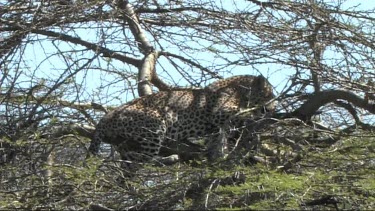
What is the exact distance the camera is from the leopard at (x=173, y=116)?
10289 millimetres

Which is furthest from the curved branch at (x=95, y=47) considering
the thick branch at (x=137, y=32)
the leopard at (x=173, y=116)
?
the leopard at (x=173, y=116)

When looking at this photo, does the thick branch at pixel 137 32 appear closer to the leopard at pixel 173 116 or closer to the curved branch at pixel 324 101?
the leopard at pixel 173 116

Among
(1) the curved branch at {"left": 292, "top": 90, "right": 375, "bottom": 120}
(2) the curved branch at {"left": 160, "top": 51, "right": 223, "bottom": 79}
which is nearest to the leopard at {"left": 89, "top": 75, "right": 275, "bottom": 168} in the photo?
(2) the curved branch at {"left": 160, "top": 51, "right": 223, "bottom": 79}

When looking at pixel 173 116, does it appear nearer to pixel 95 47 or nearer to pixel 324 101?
pixel 95 47

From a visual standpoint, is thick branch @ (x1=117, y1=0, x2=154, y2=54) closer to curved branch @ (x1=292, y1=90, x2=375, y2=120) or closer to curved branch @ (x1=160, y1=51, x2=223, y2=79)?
curved branch @ (x1=160, y1=51, x2=223, y2=79)

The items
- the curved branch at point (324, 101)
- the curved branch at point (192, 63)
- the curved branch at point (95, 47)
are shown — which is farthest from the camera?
the curved branch at point (192, 63)

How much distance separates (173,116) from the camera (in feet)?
35.9

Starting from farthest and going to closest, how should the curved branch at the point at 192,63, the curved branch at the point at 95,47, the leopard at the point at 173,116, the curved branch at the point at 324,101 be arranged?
the curved branch at the point at 192,63 < the leopard at the point at 173,116 < the curved branch at the point at 95,47 < the curved branch at the point at 324,101

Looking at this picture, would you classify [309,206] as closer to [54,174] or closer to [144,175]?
[144,175]

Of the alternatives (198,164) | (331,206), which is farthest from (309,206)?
(198,164)

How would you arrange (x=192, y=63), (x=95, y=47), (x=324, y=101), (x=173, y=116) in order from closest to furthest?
(x=324, y=101) < (x=95, y=47) < (x=173, y=116) < (x=192, y=63)

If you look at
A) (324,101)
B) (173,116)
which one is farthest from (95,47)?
(324,101)

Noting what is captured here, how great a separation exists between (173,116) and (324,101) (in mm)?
2307

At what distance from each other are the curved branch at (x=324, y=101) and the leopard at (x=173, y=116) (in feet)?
2.17
